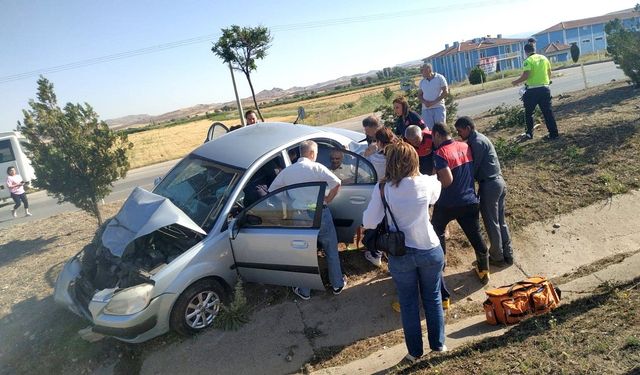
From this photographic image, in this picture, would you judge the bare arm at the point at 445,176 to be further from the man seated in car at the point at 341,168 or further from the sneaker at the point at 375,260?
the sneaker at the point at 375,260

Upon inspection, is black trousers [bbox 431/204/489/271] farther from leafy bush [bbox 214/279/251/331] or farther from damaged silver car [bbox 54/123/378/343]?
leafy bush [bbox 214/279/251/331]

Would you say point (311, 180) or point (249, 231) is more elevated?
point (311, 180)

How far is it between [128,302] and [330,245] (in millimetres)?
2043

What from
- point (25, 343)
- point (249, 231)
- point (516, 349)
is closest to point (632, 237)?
point (516, 349)

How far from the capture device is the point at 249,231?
4777mm

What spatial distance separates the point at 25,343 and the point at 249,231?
2961 mm

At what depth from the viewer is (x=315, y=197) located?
4.59 metres

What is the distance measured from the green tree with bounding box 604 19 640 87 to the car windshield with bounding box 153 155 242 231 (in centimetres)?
1153

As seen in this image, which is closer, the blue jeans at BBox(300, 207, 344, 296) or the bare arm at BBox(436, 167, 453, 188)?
the bare arm at BBox(436, 167, 453, 188)

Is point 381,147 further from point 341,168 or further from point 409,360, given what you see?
point 409,360

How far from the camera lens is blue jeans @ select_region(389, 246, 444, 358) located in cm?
352

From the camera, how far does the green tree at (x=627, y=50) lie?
37.8 feet

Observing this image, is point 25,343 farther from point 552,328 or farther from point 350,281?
point 552,328

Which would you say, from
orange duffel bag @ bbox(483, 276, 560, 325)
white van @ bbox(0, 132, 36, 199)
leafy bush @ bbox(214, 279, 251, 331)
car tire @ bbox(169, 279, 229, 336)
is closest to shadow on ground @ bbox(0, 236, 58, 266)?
car tire @ bbox(169, 279, 229, 336)
